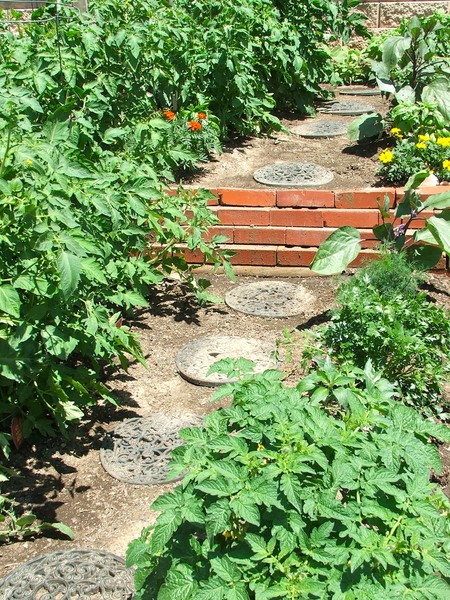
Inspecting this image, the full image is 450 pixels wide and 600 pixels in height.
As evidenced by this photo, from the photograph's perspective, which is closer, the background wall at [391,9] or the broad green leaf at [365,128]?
the broad green leaf at [365,128]

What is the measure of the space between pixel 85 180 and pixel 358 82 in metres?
6.72

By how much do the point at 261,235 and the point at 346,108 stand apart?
3.20 m

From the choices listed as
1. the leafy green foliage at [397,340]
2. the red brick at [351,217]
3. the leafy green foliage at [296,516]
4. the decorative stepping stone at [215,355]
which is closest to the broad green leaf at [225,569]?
the leafy green foliage at [296,516]

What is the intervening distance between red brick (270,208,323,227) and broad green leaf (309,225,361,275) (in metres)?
0.65

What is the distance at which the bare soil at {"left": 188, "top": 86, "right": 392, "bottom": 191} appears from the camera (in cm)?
534

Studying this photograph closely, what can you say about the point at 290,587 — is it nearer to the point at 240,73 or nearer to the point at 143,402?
the point at 143,402

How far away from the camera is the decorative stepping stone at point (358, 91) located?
7.99 m

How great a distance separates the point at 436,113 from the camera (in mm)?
5203

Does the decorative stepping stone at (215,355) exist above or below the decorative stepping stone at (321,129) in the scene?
below

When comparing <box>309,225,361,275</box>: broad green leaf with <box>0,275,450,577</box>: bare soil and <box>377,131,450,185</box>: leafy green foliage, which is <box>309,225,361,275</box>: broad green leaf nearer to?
<box>0,275,450,577</box>: bare soil

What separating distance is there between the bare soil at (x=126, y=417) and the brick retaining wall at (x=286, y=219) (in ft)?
0.67

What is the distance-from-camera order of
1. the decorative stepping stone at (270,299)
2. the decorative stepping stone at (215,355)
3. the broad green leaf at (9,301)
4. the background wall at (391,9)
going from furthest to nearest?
the background wall at (391,9), the decorative stepping stone at (270,299), the decorative stepping stone at (215,355), the broad green leaf at (9,301)

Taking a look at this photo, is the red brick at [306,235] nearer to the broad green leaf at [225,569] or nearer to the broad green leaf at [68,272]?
the broad green leaf at [68,272]

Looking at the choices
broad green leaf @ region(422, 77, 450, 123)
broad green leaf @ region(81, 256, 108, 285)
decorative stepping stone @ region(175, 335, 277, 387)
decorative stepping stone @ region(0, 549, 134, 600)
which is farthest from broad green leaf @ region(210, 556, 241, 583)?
broad green leaf @ region(422, 77, 450, 123)
